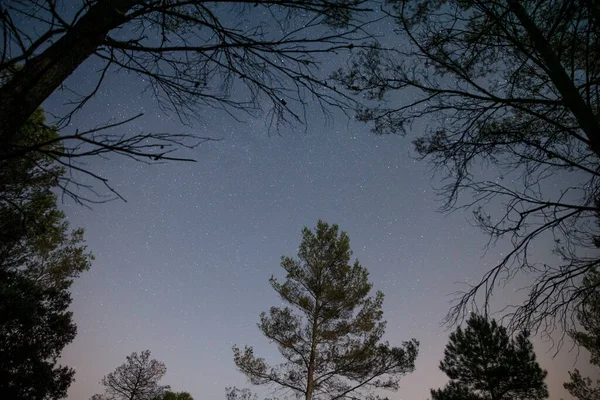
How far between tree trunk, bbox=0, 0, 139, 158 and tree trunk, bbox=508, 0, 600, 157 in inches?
133

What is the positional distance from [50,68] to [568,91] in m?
4.02

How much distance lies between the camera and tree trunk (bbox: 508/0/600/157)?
261cm

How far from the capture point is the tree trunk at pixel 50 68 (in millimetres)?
1233

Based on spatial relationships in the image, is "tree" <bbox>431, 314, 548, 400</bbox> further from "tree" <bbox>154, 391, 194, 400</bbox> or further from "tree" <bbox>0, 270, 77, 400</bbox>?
"tree" <bbox>154, 391, 194, 400</bbox>

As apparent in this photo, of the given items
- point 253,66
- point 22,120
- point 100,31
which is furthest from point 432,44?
point 22,120

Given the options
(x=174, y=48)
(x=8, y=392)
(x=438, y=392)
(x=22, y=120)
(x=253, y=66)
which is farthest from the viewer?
(x=438, y=392)

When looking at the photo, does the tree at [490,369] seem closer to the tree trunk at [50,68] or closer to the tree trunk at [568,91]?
the tree trunk at [568,91]

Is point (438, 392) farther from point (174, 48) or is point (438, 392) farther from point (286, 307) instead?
point (174, 48)

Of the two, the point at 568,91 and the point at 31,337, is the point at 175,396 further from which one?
the point at 568,91

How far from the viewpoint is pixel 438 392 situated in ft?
42.8

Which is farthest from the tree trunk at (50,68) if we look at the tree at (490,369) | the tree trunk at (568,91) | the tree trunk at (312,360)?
the tree at (490,369)

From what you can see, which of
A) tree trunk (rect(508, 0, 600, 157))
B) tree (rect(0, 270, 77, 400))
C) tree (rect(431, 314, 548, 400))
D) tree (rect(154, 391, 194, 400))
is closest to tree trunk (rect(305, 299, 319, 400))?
tree (rect(431, 314, 548, 400))

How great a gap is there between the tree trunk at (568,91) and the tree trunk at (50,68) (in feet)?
11.1

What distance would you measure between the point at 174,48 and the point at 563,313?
4394mm
